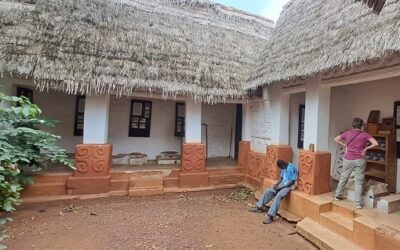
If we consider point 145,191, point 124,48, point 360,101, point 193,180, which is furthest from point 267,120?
point 124,48

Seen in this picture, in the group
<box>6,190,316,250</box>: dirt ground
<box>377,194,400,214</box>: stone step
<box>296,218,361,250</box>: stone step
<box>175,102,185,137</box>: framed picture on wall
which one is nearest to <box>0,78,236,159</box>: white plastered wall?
<box>175,102,185,137</box>: framed picture on wall

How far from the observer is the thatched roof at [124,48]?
210 inches

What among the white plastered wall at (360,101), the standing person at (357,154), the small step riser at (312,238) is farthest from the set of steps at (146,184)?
the white plastered wall at (360,101)

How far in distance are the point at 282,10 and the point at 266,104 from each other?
11.8 ft

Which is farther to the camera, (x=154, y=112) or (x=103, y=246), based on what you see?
(x=154, y=112)

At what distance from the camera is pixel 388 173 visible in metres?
4.97

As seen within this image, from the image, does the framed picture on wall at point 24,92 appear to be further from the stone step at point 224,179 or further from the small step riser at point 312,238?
the small step riser at point 312,238

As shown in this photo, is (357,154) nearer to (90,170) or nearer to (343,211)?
(343,211)

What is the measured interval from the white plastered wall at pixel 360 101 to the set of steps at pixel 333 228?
61.5 inches

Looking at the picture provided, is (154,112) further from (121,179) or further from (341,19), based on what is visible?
(341,19)

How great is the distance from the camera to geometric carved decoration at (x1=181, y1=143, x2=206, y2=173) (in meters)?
6.66

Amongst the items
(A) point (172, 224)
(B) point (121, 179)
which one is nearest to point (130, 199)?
(B) point (121, 179)

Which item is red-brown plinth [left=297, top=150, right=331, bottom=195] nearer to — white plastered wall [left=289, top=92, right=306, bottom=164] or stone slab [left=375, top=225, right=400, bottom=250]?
stone slab [left=375, top=225, right=400, bottom=250]

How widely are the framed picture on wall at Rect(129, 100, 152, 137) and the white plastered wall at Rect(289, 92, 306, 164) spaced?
423cm
